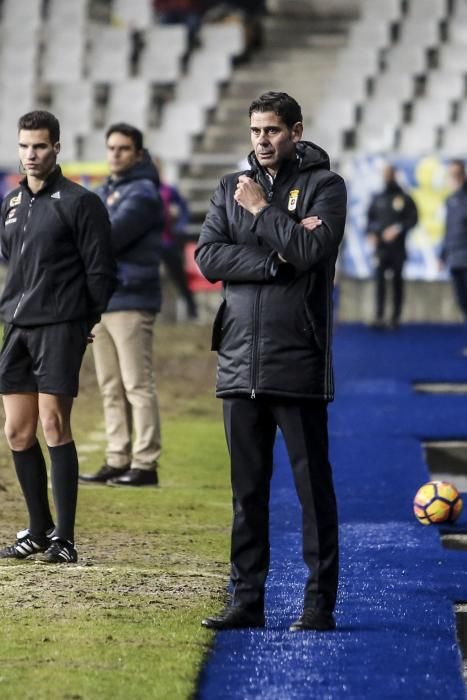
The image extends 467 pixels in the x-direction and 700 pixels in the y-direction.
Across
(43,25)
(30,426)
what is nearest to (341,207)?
(30,426)

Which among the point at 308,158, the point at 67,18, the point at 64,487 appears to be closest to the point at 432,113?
the point at 67,18

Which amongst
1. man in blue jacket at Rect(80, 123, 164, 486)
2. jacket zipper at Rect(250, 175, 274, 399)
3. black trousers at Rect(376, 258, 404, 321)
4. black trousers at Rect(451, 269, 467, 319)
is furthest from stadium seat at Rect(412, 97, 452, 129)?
jacket zipper at Rect(250, 175, 274, 399)

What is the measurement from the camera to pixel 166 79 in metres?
27.4

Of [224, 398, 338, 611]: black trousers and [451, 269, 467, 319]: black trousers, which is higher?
[224, 398, 338, 611]: black trousers

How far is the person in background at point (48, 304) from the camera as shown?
23.9ft

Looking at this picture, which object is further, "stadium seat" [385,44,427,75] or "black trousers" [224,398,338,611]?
"stadium seat" [385,44,427,75]

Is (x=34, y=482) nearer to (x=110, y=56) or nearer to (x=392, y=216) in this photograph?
(x=392, y=216)

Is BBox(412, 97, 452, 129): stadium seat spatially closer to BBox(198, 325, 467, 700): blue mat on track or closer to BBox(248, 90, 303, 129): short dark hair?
BBox(198, 325, 467, 700): blue mat on track

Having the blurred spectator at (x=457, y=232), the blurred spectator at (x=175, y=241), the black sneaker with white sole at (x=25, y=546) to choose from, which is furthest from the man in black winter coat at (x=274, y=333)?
the blurred spectator at (x=175, y=241)

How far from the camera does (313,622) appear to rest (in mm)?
6008

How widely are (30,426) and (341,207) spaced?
2213 mm

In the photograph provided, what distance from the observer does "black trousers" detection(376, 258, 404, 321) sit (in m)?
22.1

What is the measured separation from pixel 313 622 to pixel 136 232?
4.19 metres

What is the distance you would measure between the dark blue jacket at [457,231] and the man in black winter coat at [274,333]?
13.8 metres
